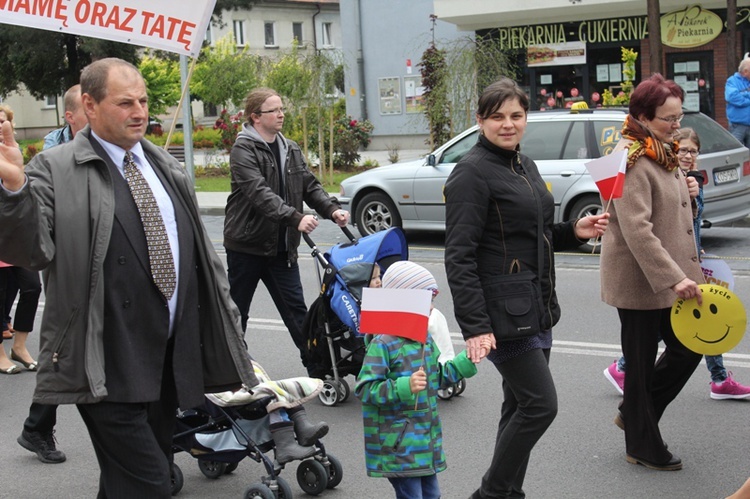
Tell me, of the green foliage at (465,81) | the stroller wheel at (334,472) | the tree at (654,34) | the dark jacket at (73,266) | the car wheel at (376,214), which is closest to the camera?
the dark jacket at (73,266)

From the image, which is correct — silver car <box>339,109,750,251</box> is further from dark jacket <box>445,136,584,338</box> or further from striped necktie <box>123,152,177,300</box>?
striped necktie <box>123,152,177,300</box>

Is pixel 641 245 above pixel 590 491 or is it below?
above

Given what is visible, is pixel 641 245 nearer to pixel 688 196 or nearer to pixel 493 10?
pixel 688 196

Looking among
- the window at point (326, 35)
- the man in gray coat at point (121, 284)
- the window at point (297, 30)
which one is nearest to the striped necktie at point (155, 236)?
the man in gray coat at point (121, 284)

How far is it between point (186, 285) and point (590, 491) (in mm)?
2399

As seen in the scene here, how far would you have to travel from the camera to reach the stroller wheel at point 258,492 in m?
4.80

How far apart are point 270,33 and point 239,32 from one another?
2.06 meters

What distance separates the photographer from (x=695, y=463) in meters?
5.36

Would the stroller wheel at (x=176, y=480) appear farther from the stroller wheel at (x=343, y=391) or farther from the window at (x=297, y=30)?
the window at (x=297, y=30)

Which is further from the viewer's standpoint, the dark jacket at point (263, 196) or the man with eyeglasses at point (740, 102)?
the man with eyeglasses at point (740, 102)

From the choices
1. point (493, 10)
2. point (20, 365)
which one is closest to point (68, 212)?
point (20, 365)

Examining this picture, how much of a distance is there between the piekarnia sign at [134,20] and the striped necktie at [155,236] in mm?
3020

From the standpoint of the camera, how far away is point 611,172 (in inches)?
183

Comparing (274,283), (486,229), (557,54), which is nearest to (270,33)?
(557,54)
